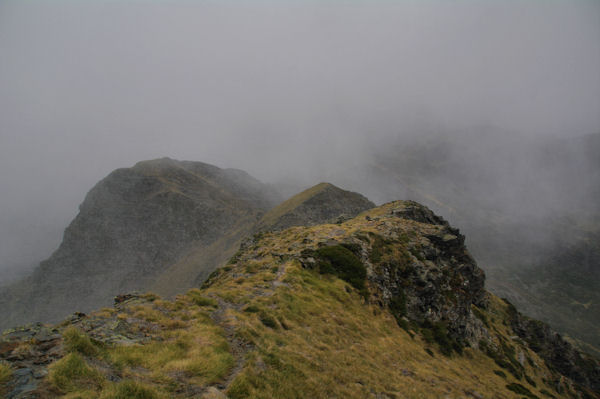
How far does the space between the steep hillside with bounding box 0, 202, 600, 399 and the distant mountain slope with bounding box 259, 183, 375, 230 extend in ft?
215

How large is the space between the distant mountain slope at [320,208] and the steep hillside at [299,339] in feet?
215

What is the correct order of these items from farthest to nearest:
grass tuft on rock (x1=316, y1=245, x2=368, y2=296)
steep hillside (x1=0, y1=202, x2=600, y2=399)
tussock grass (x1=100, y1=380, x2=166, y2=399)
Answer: grass tuft on rock (x1=316, y1=245, x2=368, y2=296) < steep hillside (x1=0, y1=202, x2=600, y2=399) < tussock grass (x1=100, y1=380, x2=166, y2=399)

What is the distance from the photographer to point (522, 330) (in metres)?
58.7

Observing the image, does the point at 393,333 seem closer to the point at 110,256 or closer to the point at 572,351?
the point at 572,351

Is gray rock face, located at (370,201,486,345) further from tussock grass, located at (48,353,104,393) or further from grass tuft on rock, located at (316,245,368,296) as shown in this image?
tussock grass, located at (48,353,104,393)

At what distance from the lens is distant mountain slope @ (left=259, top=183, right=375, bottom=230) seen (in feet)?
339

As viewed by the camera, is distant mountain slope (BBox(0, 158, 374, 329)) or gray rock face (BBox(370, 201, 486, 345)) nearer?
gray rock face (BBox(370, 201, 486, 345))

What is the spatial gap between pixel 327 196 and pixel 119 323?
11015 cm

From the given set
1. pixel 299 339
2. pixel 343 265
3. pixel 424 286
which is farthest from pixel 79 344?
pixel 424 286

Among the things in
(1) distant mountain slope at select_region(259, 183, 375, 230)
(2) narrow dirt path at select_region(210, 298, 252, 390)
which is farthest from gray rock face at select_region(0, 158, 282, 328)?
(2) narrow dirt path at select_region(210, 298, 252, 390)

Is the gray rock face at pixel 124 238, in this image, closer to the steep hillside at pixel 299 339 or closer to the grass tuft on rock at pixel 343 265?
the grass tuft on rock at pixel 343 265

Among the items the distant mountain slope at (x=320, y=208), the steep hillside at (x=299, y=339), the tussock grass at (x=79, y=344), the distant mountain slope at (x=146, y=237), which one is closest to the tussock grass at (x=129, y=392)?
the steep hillside at (x=299, y=339)

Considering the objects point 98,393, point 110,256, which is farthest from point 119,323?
point 110,256

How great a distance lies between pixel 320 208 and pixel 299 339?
323 feet
